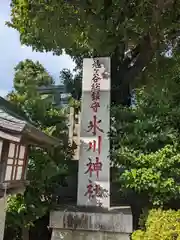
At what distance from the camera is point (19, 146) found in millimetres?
5250

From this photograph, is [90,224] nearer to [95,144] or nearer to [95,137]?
[95,144]

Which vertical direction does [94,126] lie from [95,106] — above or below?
below

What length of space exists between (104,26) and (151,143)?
10.4 ft

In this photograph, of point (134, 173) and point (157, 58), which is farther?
point (157, 58)

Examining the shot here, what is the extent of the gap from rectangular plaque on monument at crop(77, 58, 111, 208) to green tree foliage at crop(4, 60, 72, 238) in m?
0.58

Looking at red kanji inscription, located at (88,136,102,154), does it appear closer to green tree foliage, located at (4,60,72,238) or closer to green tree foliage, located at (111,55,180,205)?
green tree foliage, located at (111,55,180,205)

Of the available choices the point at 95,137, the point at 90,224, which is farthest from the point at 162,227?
the point at 95,137

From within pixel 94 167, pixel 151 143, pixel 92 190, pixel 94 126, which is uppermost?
pixel 94 126

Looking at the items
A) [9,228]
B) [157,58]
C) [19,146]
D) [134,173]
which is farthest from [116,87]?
[9,228]

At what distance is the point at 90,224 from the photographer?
5.90m

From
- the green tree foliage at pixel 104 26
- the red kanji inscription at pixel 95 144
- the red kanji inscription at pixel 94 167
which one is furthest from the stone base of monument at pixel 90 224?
the green tree foliage at pixel 104 26

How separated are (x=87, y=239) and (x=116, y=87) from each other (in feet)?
15.1

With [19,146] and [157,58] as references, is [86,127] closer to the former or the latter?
[19,146]

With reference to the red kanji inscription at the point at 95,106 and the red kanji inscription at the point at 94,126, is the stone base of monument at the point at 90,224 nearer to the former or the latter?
the red kanji inscription at the point at 94,126
